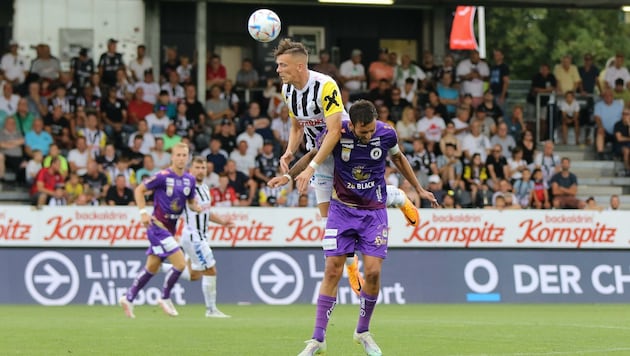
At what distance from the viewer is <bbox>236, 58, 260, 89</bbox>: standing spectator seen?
98.5ft

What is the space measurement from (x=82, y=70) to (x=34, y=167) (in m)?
4.35

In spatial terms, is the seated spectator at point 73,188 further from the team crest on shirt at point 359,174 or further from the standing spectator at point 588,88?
the team crest on shirt at point 359,174

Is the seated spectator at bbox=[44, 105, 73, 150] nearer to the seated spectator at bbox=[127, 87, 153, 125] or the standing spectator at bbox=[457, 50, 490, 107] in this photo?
the seated spectator at bbox=[127, 87, 153, 125]

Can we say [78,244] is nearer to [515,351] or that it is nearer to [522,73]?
[515,351]

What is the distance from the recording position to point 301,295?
2277cm

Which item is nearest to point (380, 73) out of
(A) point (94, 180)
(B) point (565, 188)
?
(B) point (565, 188)

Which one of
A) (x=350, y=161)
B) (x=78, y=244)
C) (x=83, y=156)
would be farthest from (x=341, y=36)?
(x=350, y=161)

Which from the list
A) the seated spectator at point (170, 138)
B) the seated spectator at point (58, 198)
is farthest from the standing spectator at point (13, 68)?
the seated spectator at point (58, 198)

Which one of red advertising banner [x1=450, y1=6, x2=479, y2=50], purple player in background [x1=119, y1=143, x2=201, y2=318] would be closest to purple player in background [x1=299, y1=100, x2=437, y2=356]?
purple player in background [x1=119, y1=143, x2=201, y2=318]

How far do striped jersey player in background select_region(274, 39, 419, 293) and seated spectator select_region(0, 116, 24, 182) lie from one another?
46.4ft

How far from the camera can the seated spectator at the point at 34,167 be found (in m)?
24.7

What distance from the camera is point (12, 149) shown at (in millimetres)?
25406

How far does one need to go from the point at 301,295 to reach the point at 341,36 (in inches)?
489

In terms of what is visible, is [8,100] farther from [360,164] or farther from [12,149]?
[360,164]
